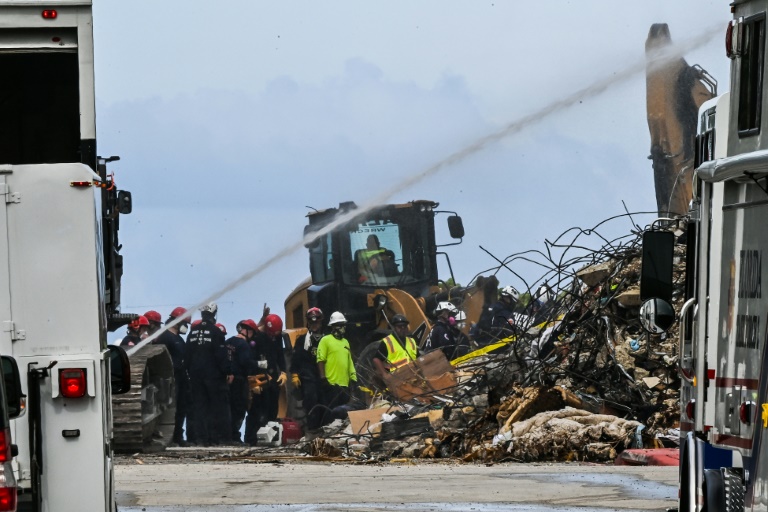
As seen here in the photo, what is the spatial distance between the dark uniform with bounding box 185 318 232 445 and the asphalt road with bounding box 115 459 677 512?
16.9 ft

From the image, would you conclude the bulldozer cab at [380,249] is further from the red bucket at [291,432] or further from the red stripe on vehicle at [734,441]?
the red stripe on vehicle at [734,441]

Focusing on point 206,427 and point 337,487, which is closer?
point 337,487

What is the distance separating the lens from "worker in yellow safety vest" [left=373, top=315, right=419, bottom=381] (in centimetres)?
2262

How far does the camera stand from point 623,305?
1983 cm

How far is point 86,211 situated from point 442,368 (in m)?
14.6

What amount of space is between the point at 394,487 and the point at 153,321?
9.59 m

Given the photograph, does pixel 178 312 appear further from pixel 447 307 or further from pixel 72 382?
pixel 72 382

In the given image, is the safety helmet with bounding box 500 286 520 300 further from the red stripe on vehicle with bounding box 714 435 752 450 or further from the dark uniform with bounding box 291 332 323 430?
the red stripe on vehicle with bounding box 714 435 752 450

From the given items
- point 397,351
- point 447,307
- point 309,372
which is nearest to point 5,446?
point 397,351

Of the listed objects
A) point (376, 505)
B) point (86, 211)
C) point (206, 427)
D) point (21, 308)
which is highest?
point (86, 211)

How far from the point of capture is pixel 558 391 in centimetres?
1797

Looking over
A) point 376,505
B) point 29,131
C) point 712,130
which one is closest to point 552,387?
point 376,505

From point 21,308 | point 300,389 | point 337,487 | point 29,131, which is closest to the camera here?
point 21,308

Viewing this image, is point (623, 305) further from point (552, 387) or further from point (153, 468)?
point (153, 468)
